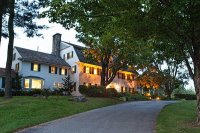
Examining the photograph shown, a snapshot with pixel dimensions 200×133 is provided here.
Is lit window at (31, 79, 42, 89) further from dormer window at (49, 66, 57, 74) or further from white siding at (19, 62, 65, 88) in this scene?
dormer window at (49, 66, 57, 74)

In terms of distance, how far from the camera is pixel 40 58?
55.4 meters

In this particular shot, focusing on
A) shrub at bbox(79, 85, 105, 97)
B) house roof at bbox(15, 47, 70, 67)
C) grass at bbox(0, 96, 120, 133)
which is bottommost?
grass at bbox(0, 96, 120, 133)

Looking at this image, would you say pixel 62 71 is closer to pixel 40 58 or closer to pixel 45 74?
pixel 45 74

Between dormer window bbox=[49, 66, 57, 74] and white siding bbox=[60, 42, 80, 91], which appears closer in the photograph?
dormer window bbox=[49, 66, 57, 74]

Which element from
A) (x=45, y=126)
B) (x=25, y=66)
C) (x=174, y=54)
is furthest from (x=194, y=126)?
(x=25, y=66)

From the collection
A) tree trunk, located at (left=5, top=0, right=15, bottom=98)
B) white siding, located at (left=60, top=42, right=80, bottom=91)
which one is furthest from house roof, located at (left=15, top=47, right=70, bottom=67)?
tree trunk, located at (left=5, top=0, right=15, bottom=98)

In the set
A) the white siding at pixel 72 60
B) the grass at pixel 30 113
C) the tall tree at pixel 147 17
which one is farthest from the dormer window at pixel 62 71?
the tall tree at pixel 147 17

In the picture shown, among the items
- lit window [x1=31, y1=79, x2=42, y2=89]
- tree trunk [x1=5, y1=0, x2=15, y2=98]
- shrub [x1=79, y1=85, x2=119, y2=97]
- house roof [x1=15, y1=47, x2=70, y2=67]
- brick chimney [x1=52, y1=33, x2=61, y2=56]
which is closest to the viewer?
tree trunk [x1=5, y1=0, x2=15, y2=98]

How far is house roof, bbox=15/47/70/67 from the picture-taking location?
5297 centimetres

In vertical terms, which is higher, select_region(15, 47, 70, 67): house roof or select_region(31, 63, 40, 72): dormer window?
select_region(15, 47, 70, 67): house roof

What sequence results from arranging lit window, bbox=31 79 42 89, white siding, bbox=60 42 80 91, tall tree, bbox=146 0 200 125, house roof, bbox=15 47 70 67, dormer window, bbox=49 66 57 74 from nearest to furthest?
tall tree, bbox=146 0 200 125, house roof, bbox=15 47 70 67, lit window, bbox=31 79 42 89, dormer window, bbox=49 66 57 74, white siding, bbox=60 42 80 91

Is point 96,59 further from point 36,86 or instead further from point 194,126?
point 194,126

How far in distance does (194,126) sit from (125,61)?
30422 millimetres

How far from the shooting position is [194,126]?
16703 millimetres
